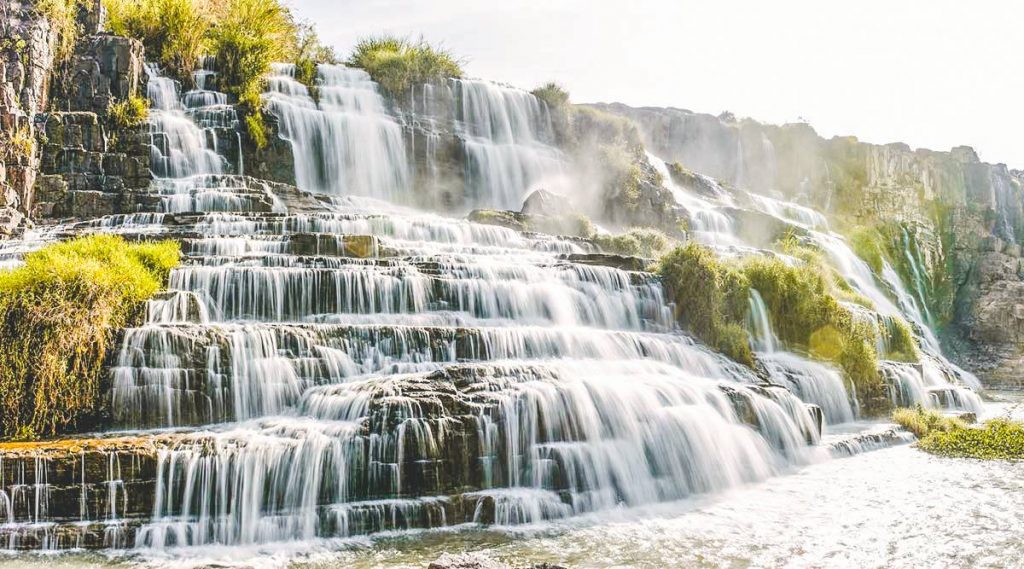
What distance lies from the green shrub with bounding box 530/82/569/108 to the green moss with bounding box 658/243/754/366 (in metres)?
11.8

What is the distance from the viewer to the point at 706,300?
11.9 metres

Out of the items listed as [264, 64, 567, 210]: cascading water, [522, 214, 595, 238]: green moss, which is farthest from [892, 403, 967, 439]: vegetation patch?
[264, 64, 567, 210]: cascading water

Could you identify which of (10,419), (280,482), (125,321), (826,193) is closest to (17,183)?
(125,321)

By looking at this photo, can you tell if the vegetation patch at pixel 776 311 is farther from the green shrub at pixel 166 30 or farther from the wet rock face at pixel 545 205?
the green shrub at pixel 166 30

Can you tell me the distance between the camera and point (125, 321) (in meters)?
7.38

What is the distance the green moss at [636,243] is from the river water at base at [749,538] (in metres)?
8.32

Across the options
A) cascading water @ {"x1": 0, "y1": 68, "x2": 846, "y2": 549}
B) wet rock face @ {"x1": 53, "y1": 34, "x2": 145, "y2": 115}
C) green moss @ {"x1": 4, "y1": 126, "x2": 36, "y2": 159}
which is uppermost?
wet rock face @ {"x1": 53, "y1": 34, "x2": 145, "y2": 115}

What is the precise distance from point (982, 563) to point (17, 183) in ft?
47.7

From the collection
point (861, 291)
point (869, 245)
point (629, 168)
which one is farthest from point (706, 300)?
point (869, 245)

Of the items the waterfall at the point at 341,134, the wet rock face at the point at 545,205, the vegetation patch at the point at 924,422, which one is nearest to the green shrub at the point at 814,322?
the vegetation patch at the point at 924,422

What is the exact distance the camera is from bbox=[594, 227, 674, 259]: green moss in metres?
15.7

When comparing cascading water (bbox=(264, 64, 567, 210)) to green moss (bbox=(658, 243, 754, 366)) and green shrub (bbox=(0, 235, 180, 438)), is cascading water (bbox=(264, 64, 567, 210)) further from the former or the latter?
green shrub (bbox=(0, 235, 180, 438))

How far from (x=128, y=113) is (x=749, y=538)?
13960mm

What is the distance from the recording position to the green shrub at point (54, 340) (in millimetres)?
6363
